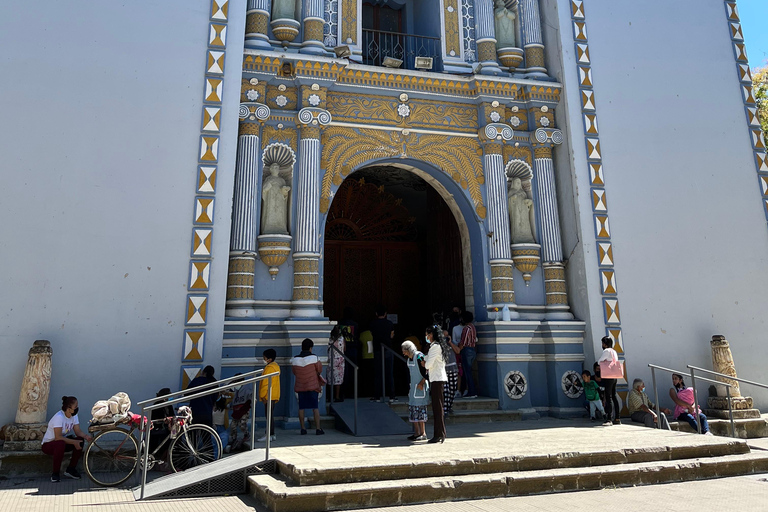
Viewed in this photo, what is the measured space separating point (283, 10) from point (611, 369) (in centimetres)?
797

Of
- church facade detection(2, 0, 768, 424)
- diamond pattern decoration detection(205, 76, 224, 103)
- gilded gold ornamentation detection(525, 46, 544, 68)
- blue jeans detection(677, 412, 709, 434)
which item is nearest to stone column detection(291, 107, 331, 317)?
church facade detection(2, 0, 768, 424)

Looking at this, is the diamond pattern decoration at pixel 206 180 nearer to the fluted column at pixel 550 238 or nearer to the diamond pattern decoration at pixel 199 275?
the diamond pattern decoration at pixel 199 275

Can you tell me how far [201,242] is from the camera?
804 cm

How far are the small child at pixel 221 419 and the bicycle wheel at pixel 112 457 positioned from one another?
100 cm

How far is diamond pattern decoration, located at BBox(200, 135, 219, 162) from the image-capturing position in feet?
27.3

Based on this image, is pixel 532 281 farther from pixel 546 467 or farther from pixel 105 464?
pixel 105 464

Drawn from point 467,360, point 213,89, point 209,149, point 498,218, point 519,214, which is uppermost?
point 213,89

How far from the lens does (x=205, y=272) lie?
314 inches

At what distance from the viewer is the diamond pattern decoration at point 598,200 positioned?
32.0 ft

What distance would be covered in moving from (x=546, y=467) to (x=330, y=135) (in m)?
6.27

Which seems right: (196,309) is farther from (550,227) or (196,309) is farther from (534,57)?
(534,57)

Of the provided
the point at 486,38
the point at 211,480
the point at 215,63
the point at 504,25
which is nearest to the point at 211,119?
the point at 215,63

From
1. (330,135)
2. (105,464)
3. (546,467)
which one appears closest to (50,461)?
(105,464)

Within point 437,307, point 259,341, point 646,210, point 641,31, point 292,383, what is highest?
point 641,31
